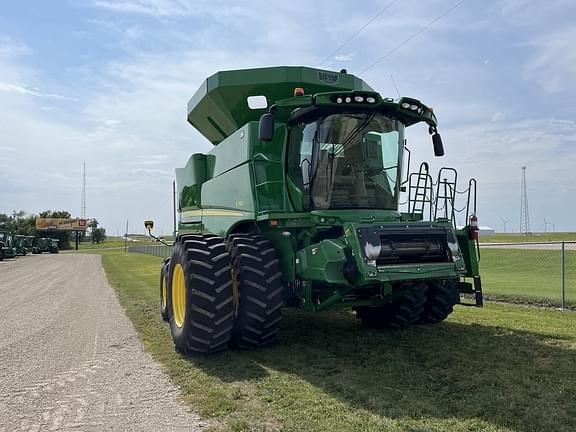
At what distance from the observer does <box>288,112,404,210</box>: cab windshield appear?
21.0 feet

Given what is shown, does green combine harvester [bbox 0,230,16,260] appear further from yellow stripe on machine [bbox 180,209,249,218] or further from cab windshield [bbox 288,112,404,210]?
cab windshield [bbox 288,112,404,210]

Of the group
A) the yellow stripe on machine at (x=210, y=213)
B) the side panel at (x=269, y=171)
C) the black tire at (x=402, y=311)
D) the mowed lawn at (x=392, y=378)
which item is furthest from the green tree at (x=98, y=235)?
the side panel at (x=269, y=171)

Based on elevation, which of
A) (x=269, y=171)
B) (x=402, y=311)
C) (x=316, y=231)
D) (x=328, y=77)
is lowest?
(x=402, y=311)

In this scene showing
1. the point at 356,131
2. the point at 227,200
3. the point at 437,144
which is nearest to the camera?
the point at 356,131

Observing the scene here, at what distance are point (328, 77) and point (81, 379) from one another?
209 inches

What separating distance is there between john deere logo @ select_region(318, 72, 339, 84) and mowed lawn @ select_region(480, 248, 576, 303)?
6.71 meters

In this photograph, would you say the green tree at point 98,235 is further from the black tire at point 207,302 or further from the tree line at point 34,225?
the black tire at point 207,302

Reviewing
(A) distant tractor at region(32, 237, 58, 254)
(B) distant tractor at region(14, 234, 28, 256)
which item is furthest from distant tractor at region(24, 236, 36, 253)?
(A) distant tractor at region(32, 237, 58, 254)

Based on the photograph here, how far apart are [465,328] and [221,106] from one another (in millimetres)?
5104

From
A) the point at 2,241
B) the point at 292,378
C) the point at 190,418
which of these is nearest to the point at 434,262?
the point at 292,378

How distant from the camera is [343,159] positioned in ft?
21.2

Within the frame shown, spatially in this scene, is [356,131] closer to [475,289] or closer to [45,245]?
[475,289]

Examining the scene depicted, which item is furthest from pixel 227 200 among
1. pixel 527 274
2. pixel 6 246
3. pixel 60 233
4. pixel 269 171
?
pixel 60 233

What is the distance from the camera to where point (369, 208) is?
6.55 meters
